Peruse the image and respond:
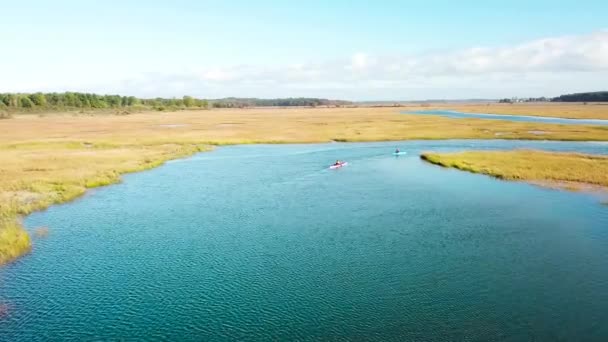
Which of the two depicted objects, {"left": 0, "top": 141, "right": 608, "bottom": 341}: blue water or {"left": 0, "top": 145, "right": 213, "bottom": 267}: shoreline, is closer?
{"left": 0, "top": 141, "right": 608, "bottom": 341}: blue water

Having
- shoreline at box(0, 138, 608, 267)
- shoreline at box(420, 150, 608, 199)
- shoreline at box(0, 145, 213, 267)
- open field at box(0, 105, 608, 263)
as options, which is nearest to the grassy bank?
shoreline at box(420, 150, 608, 199)

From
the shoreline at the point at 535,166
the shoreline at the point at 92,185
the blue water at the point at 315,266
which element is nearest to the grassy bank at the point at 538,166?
the shoreline at the point at 535,166

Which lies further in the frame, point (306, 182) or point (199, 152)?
point (199, 152)

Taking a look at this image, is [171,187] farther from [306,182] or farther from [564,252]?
[564,252]

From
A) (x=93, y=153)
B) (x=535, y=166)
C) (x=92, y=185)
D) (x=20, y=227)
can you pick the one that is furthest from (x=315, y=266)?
(x=93, y=153)

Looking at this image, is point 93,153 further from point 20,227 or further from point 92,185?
point 20,227

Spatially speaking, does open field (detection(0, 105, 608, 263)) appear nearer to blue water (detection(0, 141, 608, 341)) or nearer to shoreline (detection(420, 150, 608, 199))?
blue water (detection(0, 141, 608, 341))

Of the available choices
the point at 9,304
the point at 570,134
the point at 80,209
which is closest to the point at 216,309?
the point at 9,304

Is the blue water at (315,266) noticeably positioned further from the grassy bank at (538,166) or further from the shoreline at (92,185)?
the grassy bank at (538,166)
